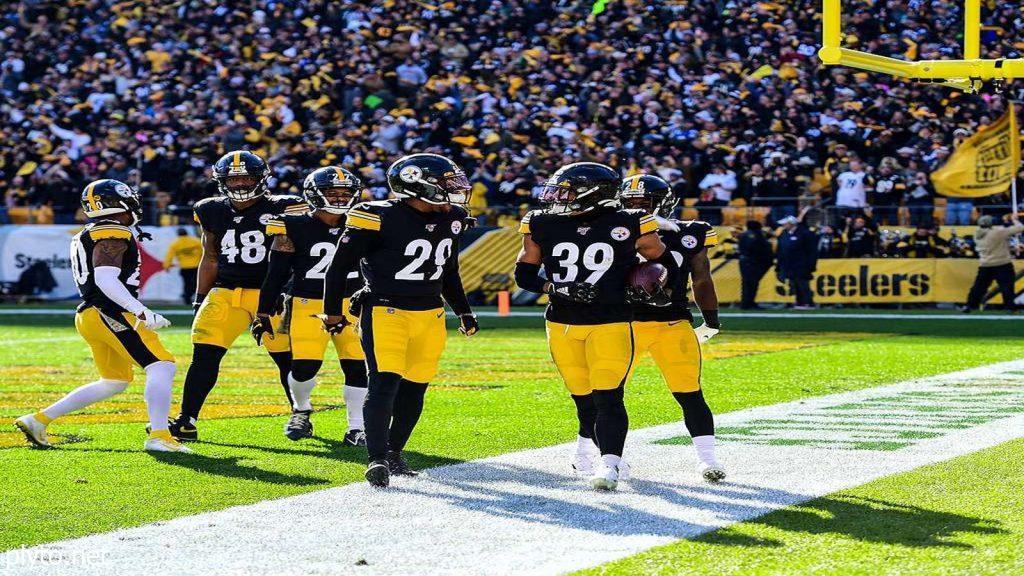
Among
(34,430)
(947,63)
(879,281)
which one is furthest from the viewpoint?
(879,281)

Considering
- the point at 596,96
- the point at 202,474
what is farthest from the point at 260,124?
the point at 202,474

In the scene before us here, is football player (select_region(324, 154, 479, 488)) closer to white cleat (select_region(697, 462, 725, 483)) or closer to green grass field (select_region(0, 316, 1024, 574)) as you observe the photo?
green grass field (select_region(0, 316, 1024, 574))

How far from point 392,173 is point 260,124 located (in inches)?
816

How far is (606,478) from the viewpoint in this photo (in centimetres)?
689

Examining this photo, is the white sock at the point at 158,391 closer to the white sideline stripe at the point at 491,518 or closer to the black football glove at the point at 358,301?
the black football glove at the point at 358,301

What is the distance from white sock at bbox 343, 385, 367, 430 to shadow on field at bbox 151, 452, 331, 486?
2.93 ft

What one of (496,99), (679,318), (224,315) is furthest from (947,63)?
(496,99)

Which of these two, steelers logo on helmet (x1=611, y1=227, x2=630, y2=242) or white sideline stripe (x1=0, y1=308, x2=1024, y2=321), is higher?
steelers logo on helmet (x1=611, y1=227, x2=630, y2=242)

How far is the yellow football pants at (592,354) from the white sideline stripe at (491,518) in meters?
0.51

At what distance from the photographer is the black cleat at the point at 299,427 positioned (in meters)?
9.04

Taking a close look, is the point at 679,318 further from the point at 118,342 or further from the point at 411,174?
the point at 118,342

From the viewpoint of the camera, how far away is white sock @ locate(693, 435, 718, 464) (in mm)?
7277

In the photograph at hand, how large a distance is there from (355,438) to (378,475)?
5.96ft

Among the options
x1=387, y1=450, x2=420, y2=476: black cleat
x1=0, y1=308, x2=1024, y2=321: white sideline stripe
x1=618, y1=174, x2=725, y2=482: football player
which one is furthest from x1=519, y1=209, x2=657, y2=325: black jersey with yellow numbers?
x1=0, y1=308, x2=1024, y2=321: white sideline stripe
